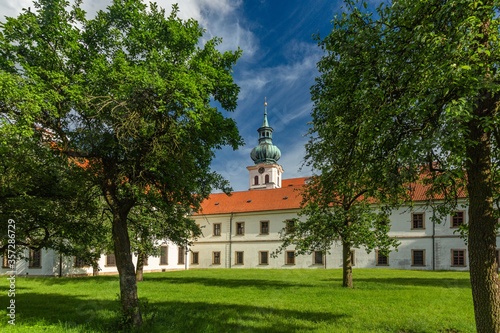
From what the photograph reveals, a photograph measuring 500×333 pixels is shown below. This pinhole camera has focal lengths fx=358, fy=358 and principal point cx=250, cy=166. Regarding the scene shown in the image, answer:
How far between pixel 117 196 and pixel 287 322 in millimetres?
5606

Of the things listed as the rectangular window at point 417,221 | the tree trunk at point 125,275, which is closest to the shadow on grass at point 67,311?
the tree trunk at point 125,275

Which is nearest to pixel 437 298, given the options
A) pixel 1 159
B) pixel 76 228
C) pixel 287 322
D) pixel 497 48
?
pixel 287 322

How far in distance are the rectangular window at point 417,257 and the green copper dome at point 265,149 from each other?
40474 millimetres

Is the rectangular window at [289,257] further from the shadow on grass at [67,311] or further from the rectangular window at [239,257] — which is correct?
the shadow on grass at [67,311]

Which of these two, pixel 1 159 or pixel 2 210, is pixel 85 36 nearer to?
pixel 1 159

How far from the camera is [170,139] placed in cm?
857

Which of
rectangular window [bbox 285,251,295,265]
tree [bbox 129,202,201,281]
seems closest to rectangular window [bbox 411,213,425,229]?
rectangular window [bbox 285,251,295,265]

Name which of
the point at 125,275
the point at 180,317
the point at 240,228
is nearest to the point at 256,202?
the point at 240,228

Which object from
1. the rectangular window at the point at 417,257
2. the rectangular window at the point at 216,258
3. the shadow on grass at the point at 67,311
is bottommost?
the rectangular window at the point at 216,258

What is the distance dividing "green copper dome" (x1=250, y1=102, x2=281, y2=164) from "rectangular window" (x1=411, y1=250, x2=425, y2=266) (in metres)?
40.5

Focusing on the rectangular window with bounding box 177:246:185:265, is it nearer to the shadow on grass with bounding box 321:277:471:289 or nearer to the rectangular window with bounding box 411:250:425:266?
the rectangular window with bounding box 411:250:425:266

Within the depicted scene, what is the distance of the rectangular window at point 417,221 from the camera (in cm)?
3409

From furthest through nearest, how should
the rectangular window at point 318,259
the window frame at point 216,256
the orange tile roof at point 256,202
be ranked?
the window frame at point 216,256 < the orange tile roof at point 256,202 < the rectangular window at point 318,259

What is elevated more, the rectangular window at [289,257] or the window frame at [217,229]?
the window frame at [217,229]
